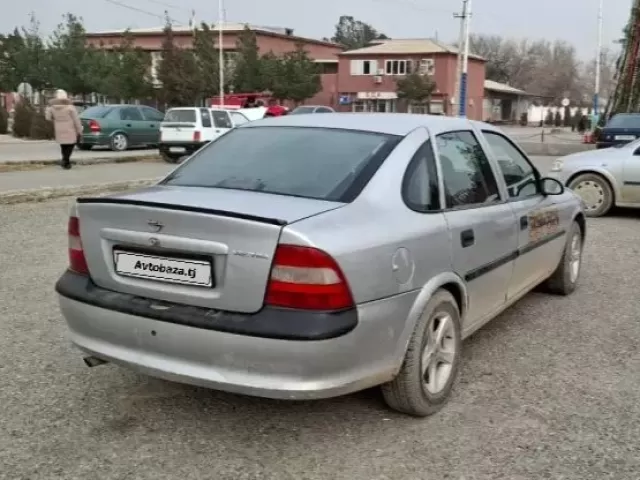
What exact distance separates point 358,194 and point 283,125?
1.16 meters

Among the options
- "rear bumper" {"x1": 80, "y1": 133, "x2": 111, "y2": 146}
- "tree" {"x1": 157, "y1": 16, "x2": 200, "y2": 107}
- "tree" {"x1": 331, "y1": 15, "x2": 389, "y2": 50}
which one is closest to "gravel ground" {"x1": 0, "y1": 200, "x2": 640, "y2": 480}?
"rear bumper" {"x1": 80, "y1": 133, "x2": 111, "y2": 146}

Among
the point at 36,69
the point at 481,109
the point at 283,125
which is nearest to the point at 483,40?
the point at 481,109

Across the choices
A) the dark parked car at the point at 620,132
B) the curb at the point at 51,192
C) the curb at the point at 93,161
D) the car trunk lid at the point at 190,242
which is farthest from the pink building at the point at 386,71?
the car trunk lid at the point at 190,242

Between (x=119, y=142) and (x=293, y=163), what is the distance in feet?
68.5

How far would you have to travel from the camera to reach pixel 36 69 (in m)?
55.2

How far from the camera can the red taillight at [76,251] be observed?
365 centimetres

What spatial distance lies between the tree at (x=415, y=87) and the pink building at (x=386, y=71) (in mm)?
3654

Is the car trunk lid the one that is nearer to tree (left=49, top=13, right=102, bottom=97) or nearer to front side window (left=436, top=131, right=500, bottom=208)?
front side window (left=436, top=131, right=500, bottom=208)

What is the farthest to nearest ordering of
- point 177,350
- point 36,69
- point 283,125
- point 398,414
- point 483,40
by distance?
1. point 483,40
2. point 36,69
3. point 283,125
4. point 398,414
5. point 177,350

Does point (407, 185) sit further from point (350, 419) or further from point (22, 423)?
point (22, 423)

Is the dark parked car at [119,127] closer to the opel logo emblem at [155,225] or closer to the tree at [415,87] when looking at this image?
the opel logo emblem at [155,225]

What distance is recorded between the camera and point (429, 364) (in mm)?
3732

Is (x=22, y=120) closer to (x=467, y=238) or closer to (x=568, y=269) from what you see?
(x=568, y=269)

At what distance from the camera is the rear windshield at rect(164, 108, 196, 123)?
67.5 feet
